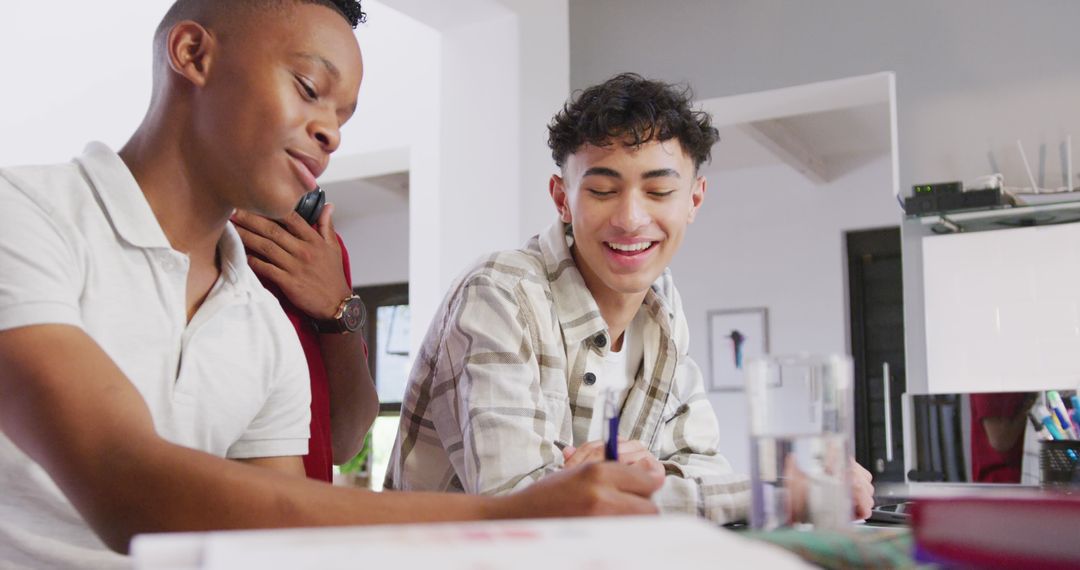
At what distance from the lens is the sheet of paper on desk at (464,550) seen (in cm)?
42

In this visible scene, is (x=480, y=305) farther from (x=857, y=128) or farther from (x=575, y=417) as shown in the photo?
(x=857, y=128)

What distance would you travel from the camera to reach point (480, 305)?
4.91ft

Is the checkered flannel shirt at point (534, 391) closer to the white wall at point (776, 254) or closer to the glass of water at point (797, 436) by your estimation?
the glass of water at point (797, 436)

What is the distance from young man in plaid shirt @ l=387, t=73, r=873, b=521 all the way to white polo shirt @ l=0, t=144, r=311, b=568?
0.92 feet

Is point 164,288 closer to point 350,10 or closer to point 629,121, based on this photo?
point 350,10

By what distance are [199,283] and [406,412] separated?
0.48 meters

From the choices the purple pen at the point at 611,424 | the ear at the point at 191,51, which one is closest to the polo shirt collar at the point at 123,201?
the ear at the point at 191,51

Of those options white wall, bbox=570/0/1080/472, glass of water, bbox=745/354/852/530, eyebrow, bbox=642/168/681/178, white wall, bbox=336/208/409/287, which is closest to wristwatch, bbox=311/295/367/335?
eyebrow, bbox=642/168/681/178

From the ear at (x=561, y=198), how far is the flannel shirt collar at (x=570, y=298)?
0.06 feet

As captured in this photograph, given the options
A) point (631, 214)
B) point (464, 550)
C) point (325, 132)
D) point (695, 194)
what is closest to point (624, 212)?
point (631, 214)

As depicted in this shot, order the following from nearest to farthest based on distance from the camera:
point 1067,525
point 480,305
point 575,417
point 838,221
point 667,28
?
point 1067,525 → point 480,305 → point 575,417 → point 667,28 → point 838,221

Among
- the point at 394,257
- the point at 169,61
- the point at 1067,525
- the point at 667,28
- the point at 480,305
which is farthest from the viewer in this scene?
the point at 394,257

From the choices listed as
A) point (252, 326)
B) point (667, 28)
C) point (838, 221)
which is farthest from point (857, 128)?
point (252, 326)

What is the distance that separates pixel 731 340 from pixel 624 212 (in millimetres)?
6012
